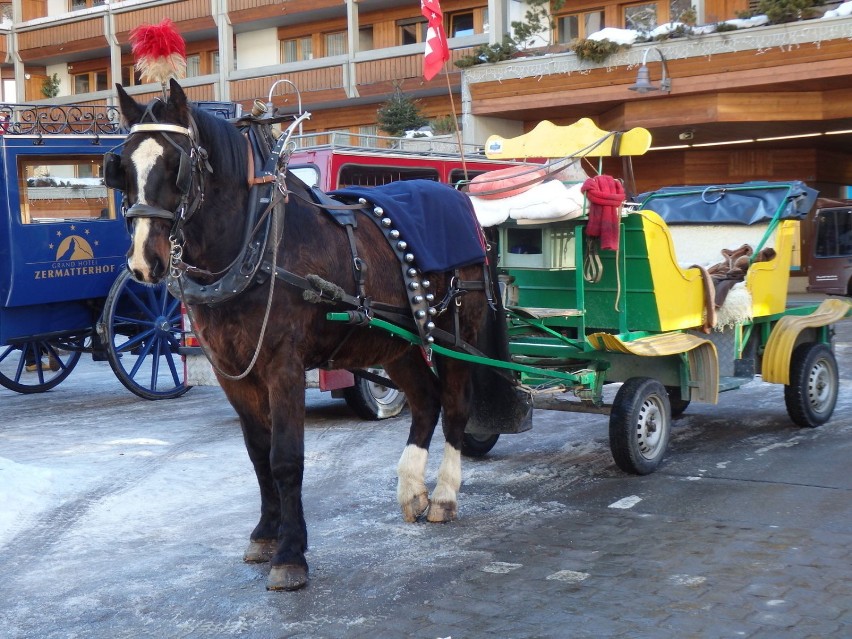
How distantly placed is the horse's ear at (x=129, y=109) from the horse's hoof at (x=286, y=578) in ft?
6.94

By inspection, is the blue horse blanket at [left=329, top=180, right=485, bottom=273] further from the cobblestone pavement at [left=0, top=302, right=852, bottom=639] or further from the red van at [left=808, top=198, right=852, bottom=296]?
the red van at [left=808, top=198, right=852, bottom=296]

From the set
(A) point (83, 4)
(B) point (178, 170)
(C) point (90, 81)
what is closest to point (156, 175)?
(B) point (178, 170)

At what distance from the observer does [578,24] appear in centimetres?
2702

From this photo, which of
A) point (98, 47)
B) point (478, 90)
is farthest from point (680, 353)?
point (98, 47)

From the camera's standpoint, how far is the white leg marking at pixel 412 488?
19.7ft

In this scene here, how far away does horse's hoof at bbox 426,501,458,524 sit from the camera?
5957 millimetres

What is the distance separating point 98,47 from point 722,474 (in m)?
34.3

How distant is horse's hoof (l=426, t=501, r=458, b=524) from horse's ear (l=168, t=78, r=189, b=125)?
2.59m

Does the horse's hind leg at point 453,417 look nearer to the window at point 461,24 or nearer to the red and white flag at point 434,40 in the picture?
the red and white flag at point 434,40

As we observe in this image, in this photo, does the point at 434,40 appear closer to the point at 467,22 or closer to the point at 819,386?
the point at 819,386

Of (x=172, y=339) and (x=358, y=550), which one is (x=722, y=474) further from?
(x=172, y=339)

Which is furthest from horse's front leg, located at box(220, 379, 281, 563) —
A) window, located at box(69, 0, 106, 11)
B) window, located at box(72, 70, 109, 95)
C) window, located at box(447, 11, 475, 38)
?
window, located at box(69, 0, 106, 11)

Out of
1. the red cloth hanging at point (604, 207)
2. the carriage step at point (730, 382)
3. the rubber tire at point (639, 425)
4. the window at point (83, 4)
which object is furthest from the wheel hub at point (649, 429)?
the window at point (83, 4)

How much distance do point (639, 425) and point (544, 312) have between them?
3.17ft
